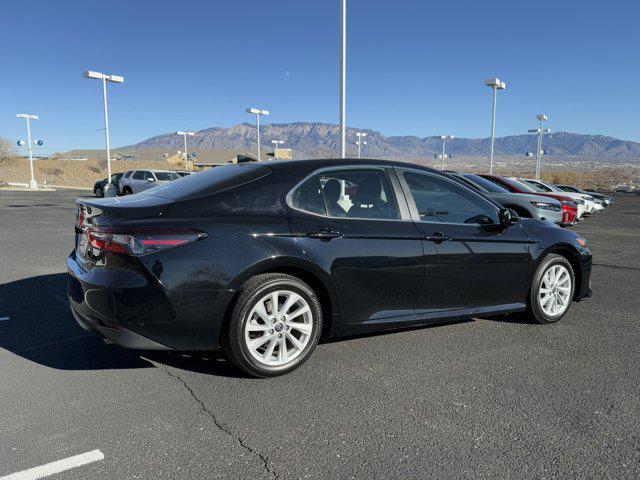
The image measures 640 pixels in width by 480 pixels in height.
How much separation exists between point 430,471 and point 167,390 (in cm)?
187

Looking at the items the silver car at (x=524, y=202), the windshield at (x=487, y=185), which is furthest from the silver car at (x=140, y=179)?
the silver car at (x=524, y=202)

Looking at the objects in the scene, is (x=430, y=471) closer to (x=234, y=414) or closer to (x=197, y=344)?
(x=234, y=414)

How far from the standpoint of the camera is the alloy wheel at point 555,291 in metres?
5.18

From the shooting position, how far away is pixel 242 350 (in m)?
3.66

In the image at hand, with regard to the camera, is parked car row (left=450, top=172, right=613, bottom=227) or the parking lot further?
parked car row (left=450, top=172, right=613, bottom=227)

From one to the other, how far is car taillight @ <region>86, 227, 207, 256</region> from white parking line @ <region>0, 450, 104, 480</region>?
1.26 metres

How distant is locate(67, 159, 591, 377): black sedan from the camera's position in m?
3.50

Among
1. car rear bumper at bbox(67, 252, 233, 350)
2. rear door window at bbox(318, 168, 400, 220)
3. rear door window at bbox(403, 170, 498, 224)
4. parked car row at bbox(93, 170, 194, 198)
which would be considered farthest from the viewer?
parked car row at bbox(93, 170, 194, 198)

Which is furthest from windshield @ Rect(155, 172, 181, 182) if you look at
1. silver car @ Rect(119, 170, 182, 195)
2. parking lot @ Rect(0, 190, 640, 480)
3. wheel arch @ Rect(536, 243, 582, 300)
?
wheel arch @ Rect(536, 243, 582, 300)

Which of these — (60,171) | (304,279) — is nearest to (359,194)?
(304,279)

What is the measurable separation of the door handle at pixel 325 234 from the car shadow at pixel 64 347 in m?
1.17

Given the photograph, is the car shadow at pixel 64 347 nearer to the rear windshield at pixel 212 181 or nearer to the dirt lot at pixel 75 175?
the rear windshield at pixel 212 181

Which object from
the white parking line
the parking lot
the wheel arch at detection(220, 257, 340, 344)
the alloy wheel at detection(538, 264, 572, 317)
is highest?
the wheel arch at detection(220, 257, 340, 344)

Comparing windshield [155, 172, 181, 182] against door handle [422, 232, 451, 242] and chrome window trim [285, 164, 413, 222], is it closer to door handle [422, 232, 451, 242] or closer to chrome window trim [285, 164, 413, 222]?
chrome window trim [285, 164, 413, 222]
